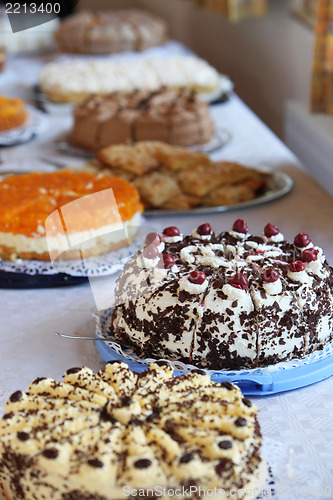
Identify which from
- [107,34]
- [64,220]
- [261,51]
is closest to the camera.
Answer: [64,220]

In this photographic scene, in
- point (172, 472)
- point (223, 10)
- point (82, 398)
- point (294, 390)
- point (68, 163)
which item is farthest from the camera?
point (223, 10)

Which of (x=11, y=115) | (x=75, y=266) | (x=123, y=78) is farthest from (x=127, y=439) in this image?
(x=123, y=78)

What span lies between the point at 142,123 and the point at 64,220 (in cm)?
91

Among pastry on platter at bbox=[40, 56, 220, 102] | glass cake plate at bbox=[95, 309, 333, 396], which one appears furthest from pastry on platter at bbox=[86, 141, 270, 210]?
pastry on platter at bbox=[40, 56, 220, 102]

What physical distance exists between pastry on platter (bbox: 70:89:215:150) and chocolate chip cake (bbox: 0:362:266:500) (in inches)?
64.9

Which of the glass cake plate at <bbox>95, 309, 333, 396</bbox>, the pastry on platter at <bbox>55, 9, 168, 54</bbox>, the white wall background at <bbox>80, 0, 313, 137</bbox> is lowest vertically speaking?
the white wall background at <bbox>80, 0, 313, 137</bbox>

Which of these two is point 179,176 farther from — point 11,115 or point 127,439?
point 127,439

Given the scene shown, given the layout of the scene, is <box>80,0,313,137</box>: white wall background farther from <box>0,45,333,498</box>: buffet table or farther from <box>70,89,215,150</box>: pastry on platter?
<box>70,89,215,150</box>: pastry on platter

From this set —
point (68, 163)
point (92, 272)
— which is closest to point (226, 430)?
point (92, 272)

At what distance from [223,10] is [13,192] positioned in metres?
2.67

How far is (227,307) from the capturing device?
125cm

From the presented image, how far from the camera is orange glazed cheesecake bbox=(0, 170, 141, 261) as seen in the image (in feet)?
5.85

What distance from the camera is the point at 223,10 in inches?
165

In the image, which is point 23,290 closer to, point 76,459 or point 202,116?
point 76,459
